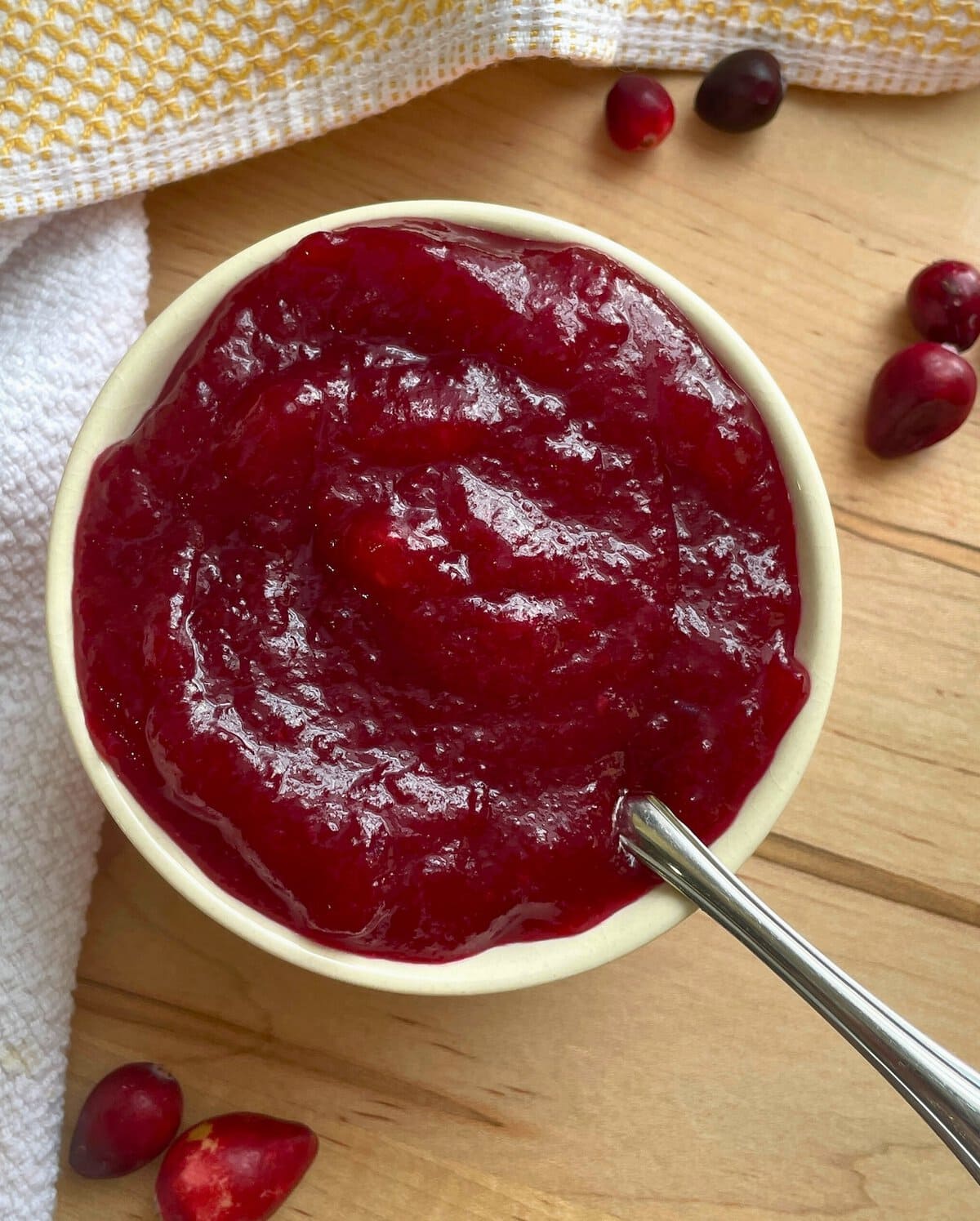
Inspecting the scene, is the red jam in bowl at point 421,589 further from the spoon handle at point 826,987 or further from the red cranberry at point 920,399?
the red cranberry at point 920,399

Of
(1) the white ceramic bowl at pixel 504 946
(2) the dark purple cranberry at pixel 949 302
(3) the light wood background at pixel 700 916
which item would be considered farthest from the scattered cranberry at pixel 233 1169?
(2) the dark purple cranberry at pixel 949 302

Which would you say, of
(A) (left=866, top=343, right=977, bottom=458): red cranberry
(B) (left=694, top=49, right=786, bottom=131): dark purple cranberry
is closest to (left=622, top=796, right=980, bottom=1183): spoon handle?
(A) (left=866, top=343, right=977, bottom=458): red cranberry

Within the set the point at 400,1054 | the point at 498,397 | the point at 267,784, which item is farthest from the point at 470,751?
the point at 400,1054

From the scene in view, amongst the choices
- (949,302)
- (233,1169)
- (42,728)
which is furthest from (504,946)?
(949,302)

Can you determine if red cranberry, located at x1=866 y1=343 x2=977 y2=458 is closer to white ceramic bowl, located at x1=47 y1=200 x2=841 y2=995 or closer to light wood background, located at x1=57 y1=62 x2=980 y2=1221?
light wood background, located at x1=57 y1=62 x2=980 y2=1221

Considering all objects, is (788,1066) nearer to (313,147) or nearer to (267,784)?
(267,784)

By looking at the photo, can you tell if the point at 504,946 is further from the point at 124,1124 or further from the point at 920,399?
the point at 920,399
